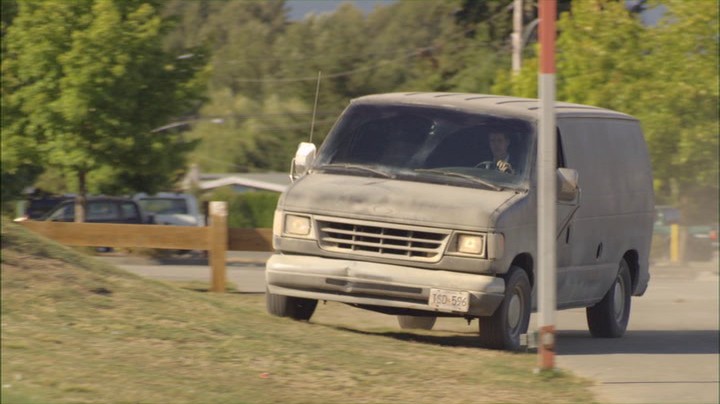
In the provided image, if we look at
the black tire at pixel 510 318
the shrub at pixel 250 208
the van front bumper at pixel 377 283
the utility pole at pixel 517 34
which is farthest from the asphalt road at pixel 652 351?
the shrub at pixel 250 208

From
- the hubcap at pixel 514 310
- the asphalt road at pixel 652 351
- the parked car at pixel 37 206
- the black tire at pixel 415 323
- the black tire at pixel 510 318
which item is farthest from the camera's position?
the parked car at pixel 37 206

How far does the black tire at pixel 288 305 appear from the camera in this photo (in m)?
10.9

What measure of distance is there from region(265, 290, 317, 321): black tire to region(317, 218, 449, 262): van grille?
76cm

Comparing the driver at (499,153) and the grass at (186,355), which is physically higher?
the driver at (499,153)

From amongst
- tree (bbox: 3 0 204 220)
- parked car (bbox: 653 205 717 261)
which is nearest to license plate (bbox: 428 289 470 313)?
tree (bbox: 3 0 204 220)

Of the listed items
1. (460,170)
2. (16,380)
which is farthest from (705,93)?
(16,380)

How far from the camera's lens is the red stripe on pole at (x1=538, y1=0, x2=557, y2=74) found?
871cm

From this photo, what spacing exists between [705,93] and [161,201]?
16.4 meters

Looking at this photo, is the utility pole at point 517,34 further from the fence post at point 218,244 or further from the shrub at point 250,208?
the shrub at point 250,208

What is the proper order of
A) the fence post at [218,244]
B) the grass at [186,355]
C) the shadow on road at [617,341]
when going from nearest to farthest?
the grass at [186,355] < the shadow on road at [617,341] < the fence post at [218,244]

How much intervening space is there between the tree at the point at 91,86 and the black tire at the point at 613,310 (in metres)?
18.6

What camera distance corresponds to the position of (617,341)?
1281 centimetres

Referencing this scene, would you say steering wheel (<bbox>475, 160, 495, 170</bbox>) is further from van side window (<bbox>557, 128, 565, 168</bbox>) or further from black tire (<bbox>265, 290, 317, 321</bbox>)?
black tire (<bbox>265, 290, 317, 321</bbox>)

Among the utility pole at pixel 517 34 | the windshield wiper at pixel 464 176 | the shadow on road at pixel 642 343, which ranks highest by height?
the utility pole at pixel 517 34
